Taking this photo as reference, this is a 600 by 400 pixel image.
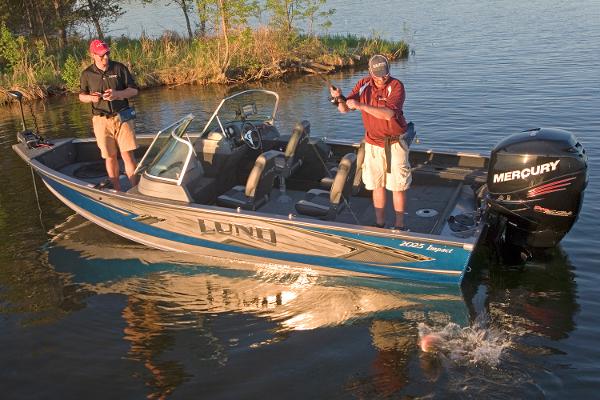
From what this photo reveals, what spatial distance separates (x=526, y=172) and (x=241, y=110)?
12.0 feet

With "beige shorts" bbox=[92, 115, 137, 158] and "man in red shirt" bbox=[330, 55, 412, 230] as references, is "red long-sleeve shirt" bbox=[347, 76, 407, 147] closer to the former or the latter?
"man in red shirt" bbox=[330, 55, 412, 230]

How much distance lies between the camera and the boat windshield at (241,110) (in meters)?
7.38

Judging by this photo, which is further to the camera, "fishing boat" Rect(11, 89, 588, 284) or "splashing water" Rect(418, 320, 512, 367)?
"fishing boat" Rect(11, 89, 588, 284)

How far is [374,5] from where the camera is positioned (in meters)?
33.2

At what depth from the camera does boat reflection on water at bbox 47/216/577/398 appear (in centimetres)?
489

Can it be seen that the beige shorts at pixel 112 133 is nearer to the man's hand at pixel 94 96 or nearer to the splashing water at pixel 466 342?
the man's hand at pixel 94 96

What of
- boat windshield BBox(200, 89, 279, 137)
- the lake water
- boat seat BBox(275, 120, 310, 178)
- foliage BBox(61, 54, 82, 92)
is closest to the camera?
the lake water

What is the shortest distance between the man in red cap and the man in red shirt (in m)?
2.68

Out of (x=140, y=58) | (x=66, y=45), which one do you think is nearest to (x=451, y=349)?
(x=140, y=58)

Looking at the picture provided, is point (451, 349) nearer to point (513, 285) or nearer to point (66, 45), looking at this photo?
point (513, 285)

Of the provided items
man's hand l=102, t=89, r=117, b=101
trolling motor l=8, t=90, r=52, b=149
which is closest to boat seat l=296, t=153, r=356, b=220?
man's hand l=102, t=89, r=117, b=101

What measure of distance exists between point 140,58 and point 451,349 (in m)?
16.4

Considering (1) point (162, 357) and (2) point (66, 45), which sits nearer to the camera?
(1) point (162, 357)

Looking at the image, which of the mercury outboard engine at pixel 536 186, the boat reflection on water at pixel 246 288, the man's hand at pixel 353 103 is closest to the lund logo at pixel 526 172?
the mercury outboard engine at pixel 536 186
